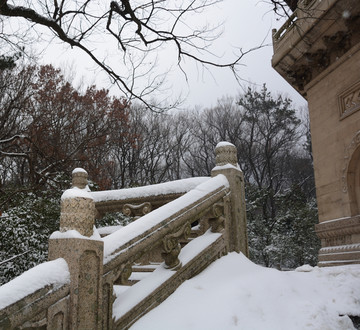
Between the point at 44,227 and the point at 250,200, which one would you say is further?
the point at 250,200

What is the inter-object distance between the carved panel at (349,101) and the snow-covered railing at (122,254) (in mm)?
5444

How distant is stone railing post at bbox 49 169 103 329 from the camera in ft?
8.02

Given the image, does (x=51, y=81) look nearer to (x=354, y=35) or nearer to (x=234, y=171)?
(x=354, y=35)

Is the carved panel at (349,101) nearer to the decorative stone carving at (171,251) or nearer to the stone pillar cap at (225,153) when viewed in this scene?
the stone pillar cap at (225,153)

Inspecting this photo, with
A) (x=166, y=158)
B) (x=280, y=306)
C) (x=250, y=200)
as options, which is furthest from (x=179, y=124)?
(x=280, y=306)

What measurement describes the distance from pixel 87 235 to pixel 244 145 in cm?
2279

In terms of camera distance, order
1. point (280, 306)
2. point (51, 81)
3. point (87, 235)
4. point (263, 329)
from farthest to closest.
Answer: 1. point (51, 81)
2. point (280, 306)
3. point (263, 329)
4. point (87, 235)

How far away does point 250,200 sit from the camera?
832 inches

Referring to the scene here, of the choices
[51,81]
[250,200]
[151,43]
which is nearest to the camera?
[151,43]

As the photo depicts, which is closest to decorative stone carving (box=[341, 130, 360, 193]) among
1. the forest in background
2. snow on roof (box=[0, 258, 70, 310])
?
the forest in background

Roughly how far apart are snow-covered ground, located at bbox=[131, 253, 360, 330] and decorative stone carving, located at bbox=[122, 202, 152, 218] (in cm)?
153

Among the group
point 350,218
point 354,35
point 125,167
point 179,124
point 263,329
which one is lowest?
point 263,329

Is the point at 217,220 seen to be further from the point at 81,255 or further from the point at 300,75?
the point at 300,75

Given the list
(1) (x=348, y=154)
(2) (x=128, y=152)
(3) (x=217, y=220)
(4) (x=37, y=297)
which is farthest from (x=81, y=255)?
(2) (x=128, y=152)
